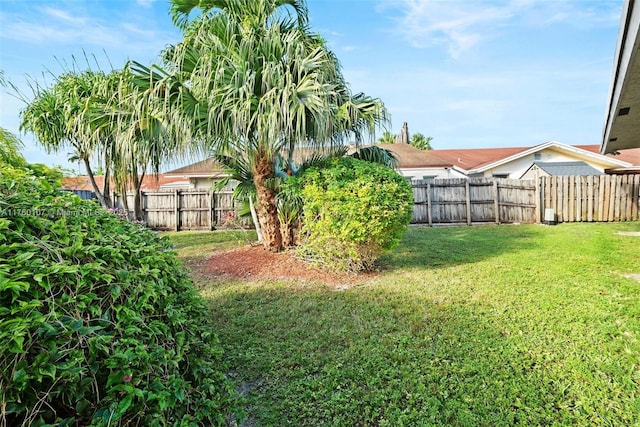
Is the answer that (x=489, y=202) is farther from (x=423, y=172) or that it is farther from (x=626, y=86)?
(x=626, y=86)

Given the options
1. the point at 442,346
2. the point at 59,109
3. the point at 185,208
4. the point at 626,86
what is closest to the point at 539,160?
the point at 626,86

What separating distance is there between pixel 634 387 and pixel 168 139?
6773 mm

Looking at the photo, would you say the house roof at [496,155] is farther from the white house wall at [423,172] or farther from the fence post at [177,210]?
the fence post at [177,210]

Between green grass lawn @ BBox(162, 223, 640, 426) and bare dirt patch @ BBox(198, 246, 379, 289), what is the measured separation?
31cm

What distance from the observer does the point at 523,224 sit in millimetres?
12258

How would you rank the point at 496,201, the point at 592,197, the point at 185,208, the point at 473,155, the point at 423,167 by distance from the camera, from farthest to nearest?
1. the point at 473,155
2. the point at 423,167
3. the point at 185,208
4. the point at 496,201
5. the point at 592,197

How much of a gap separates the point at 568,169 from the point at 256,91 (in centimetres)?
1661

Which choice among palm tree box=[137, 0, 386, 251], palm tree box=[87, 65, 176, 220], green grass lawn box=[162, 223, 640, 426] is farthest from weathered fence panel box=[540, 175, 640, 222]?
palm tree box=[87, 65, 176, 220]

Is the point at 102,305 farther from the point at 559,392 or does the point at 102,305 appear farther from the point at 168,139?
the point at 168,139

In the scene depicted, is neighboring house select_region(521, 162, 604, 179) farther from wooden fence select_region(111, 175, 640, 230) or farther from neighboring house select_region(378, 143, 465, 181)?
neighboring house select_region(378, 143, 465, 181)

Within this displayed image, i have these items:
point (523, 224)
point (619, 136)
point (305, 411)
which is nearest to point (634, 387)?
point (305, 411)

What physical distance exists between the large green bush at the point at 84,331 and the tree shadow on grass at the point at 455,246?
5110 mm

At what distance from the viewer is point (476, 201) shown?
12.8 m

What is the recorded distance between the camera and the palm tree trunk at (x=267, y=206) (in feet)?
21.2
